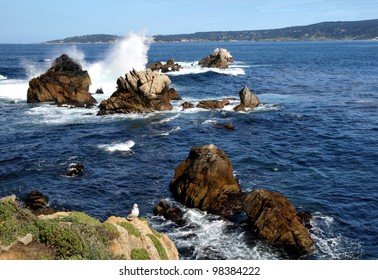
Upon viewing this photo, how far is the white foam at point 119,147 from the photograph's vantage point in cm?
4466

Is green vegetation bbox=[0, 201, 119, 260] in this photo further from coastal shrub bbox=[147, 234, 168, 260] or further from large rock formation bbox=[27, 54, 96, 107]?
large rock formation bbox=[27, 54, 96, 107]

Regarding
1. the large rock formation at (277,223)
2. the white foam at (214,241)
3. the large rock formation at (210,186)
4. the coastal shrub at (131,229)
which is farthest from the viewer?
the large rock formation at (210,186)

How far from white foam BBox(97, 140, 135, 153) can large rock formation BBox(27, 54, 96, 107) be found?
25765 millimetres

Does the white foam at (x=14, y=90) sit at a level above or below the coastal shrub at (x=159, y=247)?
above

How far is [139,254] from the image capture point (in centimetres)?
1684

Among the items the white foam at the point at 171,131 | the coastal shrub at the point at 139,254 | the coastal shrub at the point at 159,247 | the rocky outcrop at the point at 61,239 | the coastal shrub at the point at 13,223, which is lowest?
the white foam at the point at 171,131

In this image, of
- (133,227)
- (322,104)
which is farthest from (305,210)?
(322,104)

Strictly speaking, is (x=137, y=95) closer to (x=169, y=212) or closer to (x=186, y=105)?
(x=186, y=105)

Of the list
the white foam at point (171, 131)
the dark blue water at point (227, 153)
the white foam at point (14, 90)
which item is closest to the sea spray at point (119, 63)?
the white foam at point (14, 90)

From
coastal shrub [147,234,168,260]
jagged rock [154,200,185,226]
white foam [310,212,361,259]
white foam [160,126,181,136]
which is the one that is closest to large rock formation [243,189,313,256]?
white foam [310,212,361,259]

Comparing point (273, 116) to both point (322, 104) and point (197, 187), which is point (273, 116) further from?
point (197, 187)

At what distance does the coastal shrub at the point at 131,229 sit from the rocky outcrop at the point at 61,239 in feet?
0.71

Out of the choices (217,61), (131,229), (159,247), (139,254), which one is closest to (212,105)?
(159,247)

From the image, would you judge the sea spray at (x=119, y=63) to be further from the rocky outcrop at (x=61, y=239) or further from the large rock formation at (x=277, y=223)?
the rocky outcrop at (x=61, y=239)
